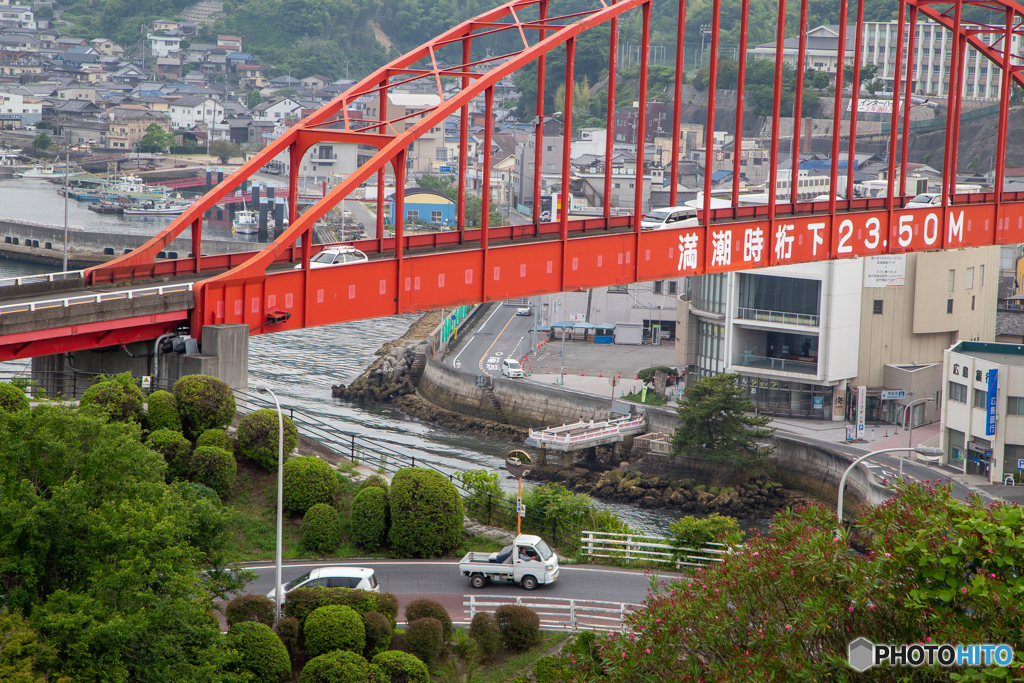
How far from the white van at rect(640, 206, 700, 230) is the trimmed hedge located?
19428 mm

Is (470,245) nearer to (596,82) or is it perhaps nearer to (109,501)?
(109,501)

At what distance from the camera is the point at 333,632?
18.1 meters

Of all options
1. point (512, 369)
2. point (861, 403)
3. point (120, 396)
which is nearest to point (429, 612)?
point (120, 396)

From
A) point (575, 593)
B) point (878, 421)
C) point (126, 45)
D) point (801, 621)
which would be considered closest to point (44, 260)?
point (878, 421)

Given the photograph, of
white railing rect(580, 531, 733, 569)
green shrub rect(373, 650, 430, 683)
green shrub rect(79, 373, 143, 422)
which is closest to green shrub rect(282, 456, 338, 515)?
green shrub rect(79, 373, 143, 422)

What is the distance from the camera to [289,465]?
24359 millimetres

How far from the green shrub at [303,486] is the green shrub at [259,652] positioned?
22.6 ft

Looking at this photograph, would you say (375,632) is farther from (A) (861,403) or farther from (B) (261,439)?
(A) (861,403)

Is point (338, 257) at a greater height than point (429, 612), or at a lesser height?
greater

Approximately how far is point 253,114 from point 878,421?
127m

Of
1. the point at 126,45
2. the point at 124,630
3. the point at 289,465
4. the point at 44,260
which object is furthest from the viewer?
the point at 126,45

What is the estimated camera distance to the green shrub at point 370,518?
2389cm

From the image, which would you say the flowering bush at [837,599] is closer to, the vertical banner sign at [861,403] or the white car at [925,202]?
the white car at [925,202]

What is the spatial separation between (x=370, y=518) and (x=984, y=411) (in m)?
29.0
